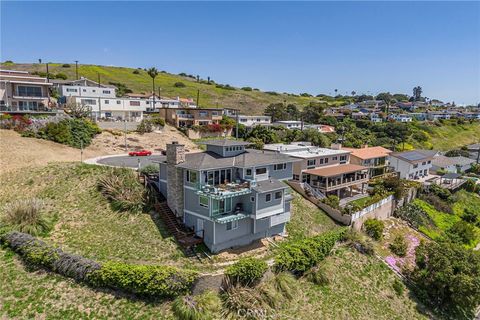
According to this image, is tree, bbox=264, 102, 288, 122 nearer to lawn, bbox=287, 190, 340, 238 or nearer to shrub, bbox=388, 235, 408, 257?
lawn, bbox=287, 190, 340, 238

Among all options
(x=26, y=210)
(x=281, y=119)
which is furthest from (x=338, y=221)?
(x=281, y=119)

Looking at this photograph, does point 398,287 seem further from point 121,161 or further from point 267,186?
point 121,161

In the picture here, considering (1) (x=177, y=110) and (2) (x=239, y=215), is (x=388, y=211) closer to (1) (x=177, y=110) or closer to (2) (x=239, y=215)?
(2) (x=239, y=215)

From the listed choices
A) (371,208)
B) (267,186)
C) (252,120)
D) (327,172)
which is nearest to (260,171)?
(267,186)

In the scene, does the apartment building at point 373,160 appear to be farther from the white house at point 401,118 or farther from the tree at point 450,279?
the white house at point 401,118

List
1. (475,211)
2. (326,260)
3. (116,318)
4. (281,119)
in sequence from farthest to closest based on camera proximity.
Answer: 1. (281,119)
2. (475,211)
3. (326,260)
4. (116,318)

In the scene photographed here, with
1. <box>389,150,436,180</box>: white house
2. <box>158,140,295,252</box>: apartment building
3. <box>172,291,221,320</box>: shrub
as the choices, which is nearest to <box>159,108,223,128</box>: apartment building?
<box>158,140,295,252</box>: apartment building
